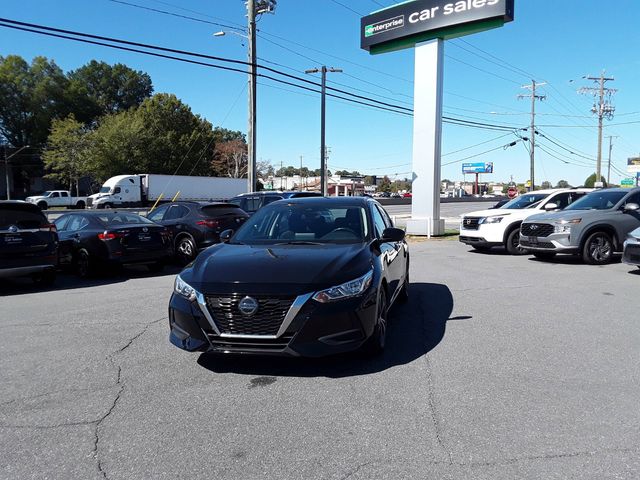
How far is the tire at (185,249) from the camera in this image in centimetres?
1301

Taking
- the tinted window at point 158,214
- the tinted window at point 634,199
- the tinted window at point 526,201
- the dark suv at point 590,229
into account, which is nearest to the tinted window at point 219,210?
the tinted window at point 158,214

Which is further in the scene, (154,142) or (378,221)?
(154,142)

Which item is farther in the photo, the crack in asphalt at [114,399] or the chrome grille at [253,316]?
the chrome grille at [253,316]

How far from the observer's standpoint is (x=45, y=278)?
1024 cm

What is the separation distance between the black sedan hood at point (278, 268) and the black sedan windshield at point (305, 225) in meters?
0.37

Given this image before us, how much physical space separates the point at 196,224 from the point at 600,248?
9460 mm

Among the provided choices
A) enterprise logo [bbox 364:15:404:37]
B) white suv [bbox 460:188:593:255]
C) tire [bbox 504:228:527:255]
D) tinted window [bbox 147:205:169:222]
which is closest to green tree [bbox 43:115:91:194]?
enterprise logo [bbox 364:15:404:37]

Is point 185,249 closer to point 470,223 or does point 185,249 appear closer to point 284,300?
point 470,223

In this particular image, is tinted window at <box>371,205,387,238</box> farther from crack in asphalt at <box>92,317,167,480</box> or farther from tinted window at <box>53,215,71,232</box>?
tinted window at <box>53,215,71,232</box>

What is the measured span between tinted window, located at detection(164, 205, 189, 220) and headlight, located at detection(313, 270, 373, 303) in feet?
30.9

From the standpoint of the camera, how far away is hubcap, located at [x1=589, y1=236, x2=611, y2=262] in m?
11.7

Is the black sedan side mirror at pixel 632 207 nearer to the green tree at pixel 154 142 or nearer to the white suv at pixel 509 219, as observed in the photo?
the white suv at pixel 509 219

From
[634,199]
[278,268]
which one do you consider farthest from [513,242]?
[278,268]

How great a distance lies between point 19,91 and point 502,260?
71.5m
